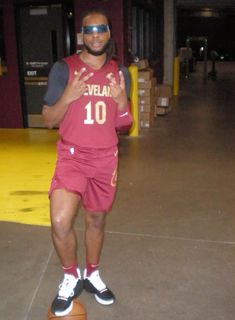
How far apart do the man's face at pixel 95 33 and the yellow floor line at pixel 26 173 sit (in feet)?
6.36

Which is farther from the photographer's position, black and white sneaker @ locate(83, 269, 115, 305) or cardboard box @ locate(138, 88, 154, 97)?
cardboard box @ locate(138, 88, 154, 97)

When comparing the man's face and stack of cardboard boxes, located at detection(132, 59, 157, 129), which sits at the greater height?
the man's face

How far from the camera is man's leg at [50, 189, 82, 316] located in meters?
2.17

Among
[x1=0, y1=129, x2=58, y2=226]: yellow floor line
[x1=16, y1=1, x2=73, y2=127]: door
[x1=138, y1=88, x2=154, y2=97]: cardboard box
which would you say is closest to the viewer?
[x1=0, y1=129, x2=58, y2=226]: yellow floor line

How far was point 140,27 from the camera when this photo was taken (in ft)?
31.0

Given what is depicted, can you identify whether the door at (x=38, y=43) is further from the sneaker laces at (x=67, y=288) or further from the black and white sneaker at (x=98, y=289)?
the sneaker laces at (x=67, y=288)

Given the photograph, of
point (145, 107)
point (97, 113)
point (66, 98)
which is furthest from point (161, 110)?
point (66, 98)

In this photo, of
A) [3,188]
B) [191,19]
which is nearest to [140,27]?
[3,188]

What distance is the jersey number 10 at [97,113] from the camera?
2184 millimetres

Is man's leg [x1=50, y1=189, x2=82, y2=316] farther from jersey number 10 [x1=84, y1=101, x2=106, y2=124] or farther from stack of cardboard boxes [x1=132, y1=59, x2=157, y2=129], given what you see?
stack of cardboard boxes [x1=132, y1=59, x2=157, y2=129]

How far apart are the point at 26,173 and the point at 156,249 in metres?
2.43

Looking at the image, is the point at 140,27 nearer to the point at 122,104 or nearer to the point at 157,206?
the point at 157,206

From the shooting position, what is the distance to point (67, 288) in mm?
2408

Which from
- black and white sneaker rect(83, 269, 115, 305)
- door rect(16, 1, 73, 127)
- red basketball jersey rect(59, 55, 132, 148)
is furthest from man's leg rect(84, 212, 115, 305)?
door rect(16, 1, 73, 127)
